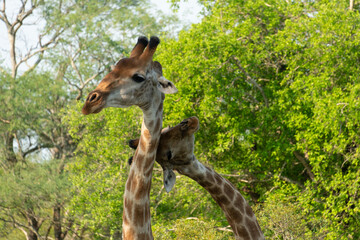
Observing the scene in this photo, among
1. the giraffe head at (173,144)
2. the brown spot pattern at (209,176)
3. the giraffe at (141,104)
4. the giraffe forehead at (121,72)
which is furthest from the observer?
the brown spot pattern at (209,176)

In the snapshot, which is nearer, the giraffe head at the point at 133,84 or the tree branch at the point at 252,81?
the giraffe head at the point at 133,84

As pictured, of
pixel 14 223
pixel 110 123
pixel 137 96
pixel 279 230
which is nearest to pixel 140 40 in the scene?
pixel 137 96

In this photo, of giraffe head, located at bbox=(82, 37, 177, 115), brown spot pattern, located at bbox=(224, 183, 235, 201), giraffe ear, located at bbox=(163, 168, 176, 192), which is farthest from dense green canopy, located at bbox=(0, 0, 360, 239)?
giraffe head, located at bbox=(82, 37, 177, 115)

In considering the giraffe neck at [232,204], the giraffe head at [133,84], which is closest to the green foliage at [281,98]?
the giraffe neck at [232,204]

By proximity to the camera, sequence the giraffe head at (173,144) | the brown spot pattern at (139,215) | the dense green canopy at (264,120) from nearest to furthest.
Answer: the brown spot pattern at (139,215) < the giraffe head at (173,144) < the dense green canopy at (264,120)

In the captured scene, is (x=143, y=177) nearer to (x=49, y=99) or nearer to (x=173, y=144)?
(x=173, y=144)

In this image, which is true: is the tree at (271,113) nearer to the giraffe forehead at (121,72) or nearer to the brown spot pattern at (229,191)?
the brown spot pattern at (229,191)

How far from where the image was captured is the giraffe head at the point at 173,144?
4.62 metres

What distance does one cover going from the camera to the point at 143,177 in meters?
4.43

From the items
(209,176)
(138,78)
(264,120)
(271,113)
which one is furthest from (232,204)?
(264,120)

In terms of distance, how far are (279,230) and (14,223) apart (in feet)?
53.0

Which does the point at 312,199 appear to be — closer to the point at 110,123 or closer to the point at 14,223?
the point at 110,123

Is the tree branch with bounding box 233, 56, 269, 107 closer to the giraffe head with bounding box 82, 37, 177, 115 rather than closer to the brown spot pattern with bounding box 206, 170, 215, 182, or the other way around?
the brown spot pattern with bounding box 206, 170, 215, 182

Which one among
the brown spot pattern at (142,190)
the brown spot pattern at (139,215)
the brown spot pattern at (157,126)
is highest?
the brown spot pattern at (157,126)
